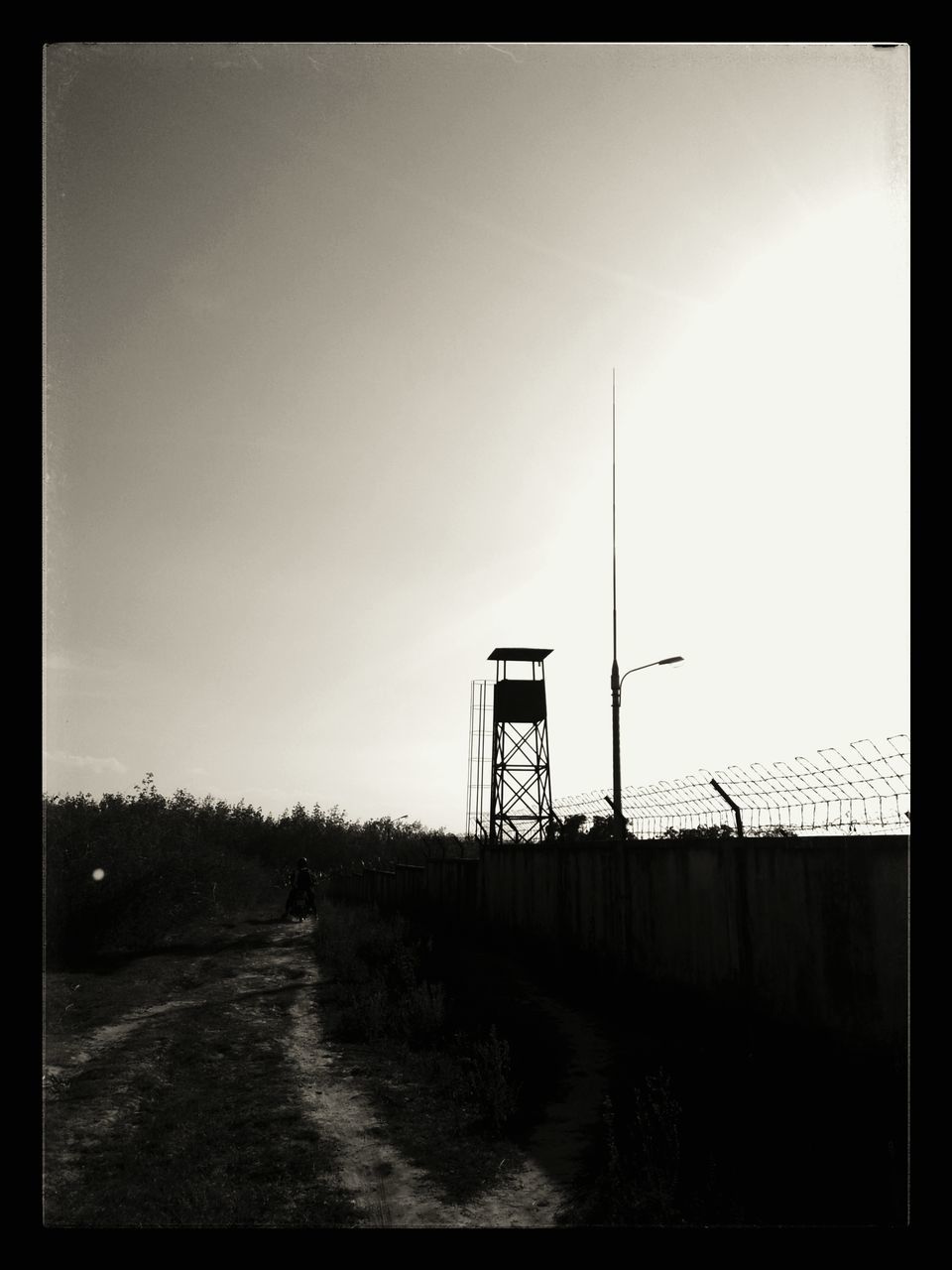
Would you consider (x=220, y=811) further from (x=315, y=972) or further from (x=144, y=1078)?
(x=144, y=1078)

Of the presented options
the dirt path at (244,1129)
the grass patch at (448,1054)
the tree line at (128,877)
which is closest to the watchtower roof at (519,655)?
the tree line at (128,877)

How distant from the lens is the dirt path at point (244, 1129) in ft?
19.7

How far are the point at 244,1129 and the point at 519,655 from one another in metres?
22.0

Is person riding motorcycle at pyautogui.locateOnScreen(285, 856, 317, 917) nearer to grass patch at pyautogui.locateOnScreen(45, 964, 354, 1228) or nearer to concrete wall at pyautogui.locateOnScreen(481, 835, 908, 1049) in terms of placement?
concrete wall at pyautogui.locateOnScreen(481, 835, 908, 1049)

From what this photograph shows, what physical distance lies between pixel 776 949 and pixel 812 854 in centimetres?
109

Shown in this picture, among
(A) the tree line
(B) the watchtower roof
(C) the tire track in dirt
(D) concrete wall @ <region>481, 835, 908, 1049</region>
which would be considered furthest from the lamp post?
(B) the watchtower roof

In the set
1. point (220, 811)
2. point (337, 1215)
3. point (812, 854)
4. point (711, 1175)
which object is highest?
point (812, 854)

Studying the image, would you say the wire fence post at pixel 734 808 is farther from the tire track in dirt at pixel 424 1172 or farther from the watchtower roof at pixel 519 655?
the watchtower roof at pixel 519 655

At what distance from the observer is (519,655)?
29.2 m

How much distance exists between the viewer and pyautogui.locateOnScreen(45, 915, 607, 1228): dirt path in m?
6.02

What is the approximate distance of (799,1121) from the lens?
273 inches

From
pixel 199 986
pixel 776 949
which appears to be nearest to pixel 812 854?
pixel 776 949

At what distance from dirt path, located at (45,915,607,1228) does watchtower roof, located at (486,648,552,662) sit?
53.3 feet

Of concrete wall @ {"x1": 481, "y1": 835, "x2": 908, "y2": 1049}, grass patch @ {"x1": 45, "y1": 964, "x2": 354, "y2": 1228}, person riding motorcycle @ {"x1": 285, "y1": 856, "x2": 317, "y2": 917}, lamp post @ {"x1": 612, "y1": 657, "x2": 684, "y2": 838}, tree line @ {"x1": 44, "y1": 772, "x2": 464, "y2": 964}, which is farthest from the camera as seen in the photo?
person riding motorcycle @ {"x1": 285, "y1": 856, "x2": 317, "y2": 917}
